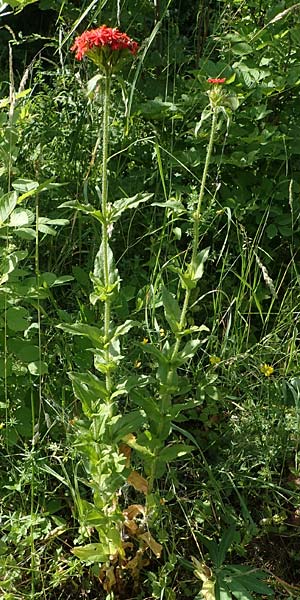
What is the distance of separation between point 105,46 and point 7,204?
498 millimetres

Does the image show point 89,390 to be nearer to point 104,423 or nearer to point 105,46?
point 104,423

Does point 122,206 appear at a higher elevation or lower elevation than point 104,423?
higher

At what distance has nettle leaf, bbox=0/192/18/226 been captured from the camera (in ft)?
5.99

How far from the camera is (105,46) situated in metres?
A: 1.48

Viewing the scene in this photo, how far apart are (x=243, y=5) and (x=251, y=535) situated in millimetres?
1668

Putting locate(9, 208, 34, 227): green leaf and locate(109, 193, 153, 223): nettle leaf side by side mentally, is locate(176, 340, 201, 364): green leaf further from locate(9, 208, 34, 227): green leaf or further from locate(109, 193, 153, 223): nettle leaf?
locate(9, 208, 34, 227): green leaf

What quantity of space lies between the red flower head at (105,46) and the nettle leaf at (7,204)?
0.42m

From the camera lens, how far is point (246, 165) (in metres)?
2.52

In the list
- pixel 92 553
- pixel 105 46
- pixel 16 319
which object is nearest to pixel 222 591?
pixel 92 553

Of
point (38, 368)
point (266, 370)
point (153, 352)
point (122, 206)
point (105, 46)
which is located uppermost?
point (105, 46)

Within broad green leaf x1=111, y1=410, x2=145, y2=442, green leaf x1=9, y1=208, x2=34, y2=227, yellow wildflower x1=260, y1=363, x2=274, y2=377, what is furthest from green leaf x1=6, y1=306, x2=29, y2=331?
yellow wildflower x1=260, y1=363, x2=274, y2=377

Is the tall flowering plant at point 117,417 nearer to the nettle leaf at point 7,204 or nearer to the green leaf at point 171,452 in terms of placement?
the green leaf at point 171,452

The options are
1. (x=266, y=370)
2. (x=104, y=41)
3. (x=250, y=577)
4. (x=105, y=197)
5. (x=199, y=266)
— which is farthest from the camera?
(x=266, y=370)

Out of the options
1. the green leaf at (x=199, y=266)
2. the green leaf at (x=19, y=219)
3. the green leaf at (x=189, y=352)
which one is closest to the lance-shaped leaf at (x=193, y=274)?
the green leaf at (x=199, y=266)
